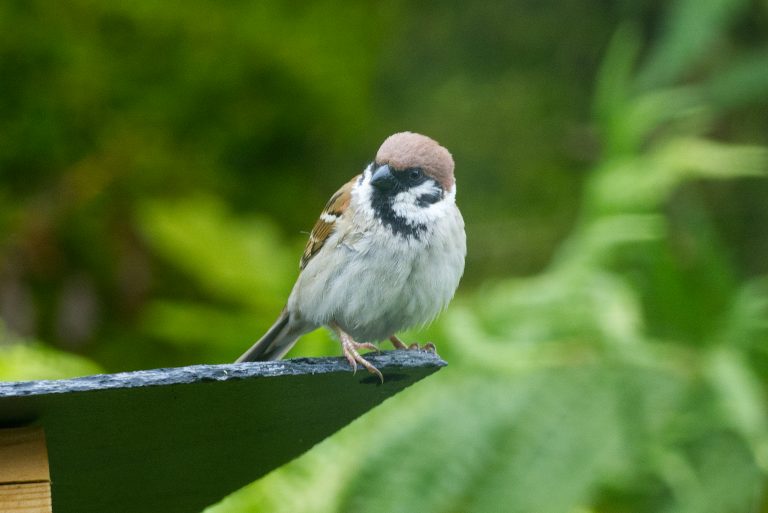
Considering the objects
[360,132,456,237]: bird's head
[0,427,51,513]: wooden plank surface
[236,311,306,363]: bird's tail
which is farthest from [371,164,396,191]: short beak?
[0,427,51,513]: wooden plank surface

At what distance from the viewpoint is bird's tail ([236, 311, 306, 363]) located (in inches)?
108

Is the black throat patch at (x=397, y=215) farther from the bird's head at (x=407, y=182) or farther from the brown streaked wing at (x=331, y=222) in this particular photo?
the brown streaked wing at (x=331, y=222)

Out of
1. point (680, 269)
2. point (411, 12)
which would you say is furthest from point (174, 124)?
point (680, 269)

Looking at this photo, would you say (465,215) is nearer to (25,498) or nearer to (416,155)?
(416,155)

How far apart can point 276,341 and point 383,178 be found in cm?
60

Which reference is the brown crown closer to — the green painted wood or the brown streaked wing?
the brown streaked wing

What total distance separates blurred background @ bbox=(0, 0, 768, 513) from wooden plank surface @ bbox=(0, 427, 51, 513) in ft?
3.95

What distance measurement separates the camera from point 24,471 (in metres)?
1.63

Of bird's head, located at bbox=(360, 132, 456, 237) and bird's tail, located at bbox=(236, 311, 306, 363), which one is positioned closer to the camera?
bird's head, located at bbox=(360, 132, 456, 237)

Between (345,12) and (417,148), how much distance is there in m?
2.37

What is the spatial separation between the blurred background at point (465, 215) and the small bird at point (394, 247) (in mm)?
853

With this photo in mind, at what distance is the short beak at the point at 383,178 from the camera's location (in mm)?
2404

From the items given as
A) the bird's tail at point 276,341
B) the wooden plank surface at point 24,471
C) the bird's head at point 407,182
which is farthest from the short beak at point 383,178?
the wooden plank surface at point 24,471

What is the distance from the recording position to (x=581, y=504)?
3311mm
